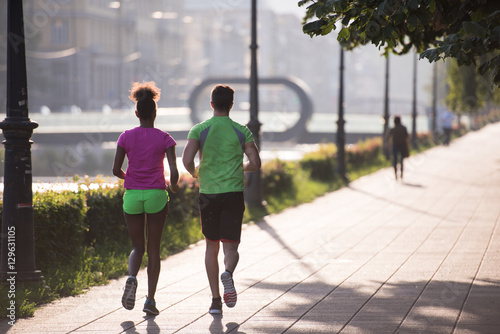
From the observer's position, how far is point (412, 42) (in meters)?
8.98

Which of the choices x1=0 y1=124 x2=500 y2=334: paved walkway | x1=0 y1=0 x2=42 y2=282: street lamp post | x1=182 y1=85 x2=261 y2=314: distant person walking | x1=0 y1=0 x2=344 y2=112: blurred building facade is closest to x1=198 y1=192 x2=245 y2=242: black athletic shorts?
x1=182 y1=85 x2=261 y2=314: distant person walking

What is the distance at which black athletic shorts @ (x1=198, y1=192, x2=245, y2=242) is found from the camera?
572 centimetres

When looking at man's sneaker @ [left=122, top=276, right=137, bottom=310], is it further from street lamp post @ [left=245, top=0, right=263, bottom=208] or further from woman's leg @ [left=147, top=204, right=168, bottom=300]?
street lamp post @ [left=245, top=0, right=263, bottom=208]

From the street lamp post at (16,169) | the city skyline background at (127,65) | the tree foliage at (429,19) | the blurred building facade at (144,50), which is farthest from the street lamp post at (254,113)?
the blurred building facade at (144,50)

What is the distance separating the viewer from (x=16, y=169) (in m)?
6.55

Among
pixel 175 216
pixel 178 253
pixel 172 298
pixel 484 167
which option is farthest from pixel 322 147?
pixel 172 298

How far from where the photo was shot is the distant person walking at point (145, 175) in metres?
5.68

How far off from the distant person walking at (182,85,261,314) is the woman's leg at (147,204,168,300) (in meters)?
0.30

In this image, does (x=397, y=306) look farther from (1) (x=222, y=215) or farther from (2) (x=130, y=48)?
(2) (x=130, y=48)

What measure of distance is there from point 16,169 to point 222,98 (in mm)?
1924

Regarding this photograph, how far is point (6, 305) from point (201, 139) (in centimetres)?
188

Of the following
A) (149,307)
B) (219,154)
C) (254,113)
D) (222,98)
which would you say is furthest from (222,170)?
(254,113)

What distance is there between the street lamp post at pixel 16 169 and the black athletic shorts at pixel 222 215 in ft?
5.46

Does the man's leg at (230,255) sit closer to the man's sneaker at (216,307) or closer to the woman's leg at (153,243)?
the man's sneaker at (216,307)
